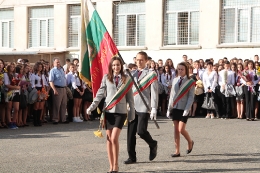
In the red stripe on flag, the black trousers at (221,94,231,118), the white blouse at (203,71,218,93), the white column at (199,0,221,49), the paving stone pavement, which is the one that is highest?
the white column at (199,0,221,49)

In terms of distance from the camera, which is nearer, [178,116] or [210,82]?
[178,116]

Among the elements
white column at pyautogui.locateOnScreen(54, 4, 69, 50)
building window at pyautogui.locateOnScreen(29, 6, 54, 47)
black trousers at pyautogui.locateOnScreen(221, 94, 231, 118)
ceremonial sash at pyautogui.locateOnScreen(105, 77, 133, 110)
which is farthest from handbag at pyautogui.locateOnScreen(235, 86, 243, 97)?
building window at pyautogui.locateOnScreen(29, 6, 54, 47)

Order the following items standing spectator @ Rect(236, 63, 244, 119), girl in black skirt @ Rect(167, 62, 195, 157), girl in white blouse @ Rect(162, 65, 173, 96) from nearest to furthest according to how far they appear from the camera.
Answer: girl in black skirt @ Rect(167, 62, 195, 157), standing spectator @ Rect(236, 63, 244, 119), girl in white blouse @ Rect(162, 65, 173, 96)

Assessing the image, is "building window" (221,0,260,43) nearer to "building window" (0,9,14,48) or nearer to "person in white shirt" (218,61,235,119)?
"person in white shirt" (218,61,235,119)

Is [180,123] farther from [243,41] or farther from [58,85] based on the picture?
[243,41]

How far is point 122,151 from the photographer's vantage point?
12.1 meters

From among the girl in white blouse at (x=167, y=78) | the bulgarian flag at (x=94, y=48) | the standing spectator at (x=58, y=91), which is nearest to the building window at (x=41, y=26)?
the girl in white blouse at (x=167, y=78)

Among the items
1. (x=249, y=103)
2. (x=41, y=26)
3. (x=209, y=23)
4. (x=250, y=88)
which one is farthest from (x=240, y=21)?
(x=41, y=26)

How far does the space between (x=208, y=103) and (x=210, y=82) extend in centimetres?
74

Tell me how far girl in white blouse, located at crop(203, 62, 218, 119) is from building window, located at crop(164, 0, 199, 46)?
6.47 m

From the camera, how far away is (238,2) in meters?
26.5

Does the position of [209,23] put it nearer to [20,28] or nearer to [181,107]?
[20,28]

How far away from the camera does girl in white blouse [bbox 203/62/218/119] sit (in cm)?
2114

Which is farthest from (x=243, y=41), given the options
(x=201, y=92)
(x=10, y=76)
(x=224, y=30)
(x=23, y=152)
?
(x=23, y=152)
